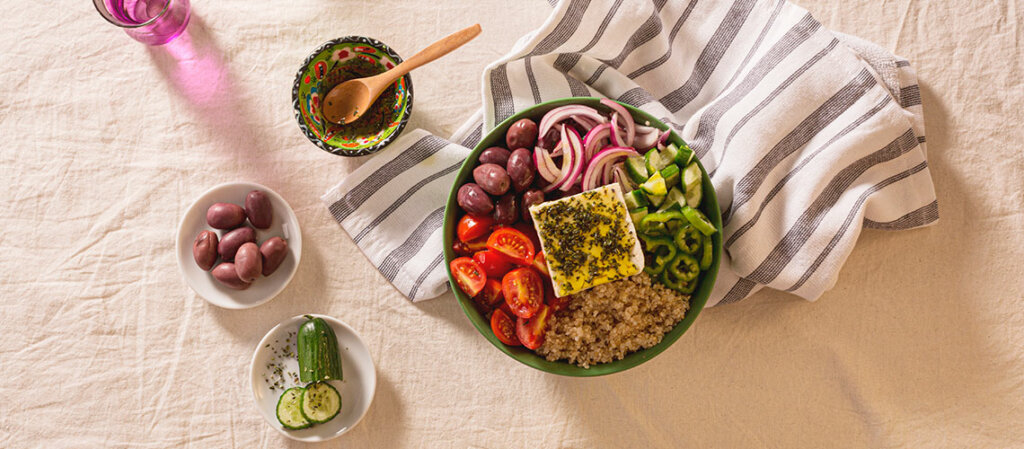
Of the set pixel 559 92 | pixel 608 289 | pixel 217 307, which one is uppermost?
pixel 559 92

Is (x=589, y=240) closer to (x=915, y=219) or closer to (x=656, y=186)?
(x=656, y=186)

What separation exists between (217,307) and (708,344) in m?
1.47

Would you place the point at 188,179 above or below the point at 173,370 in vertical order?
above

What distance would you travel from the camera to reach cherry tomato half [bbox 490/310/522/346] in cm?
170

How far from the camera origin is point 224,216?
188cm

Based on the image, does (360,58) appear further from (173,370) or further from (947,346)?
(947,346)

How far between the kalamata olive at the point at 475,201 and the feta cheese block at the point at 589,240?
117 millimetres

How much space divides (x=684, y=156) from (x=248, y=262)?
1197mm

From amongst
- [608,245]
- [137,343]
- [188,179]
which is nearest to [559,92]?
[608,245]

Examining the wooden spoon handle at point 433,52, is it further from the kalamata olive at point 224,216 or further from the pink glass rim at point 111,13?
the pink glass rim at point 111,13

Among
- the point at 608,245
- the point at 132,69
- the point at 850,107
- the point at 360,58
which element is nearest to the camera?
the point at 608,245

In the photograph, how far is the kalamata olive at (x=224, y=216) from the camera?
6.18ft

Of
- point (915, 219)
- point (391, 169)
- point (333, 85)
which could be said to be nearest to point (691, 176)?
point (915, 219)

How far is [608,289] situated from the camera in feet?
5.41
